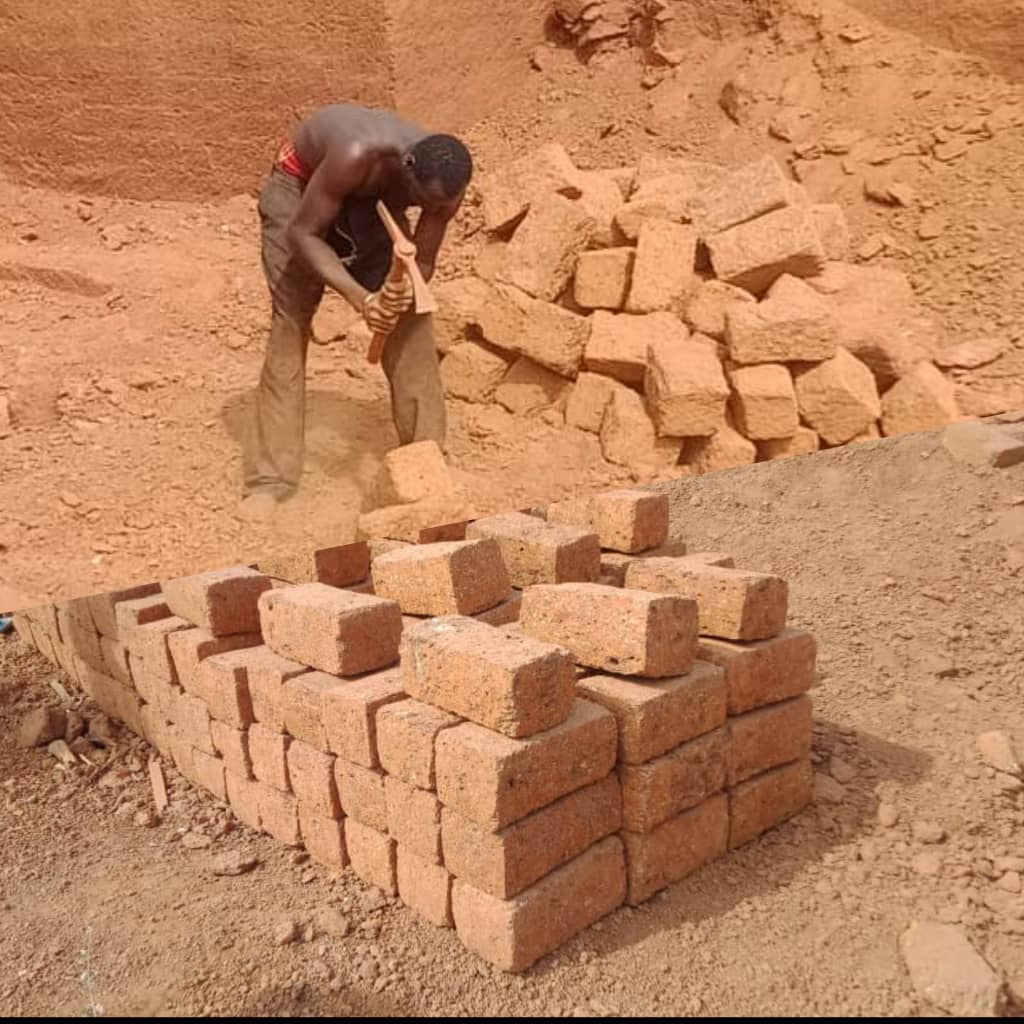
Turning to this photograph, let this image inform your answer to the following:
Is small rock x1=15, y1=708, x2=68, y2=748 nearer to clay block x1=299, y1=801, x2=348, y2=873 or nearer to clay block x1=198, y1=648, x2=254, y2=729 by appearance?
clay block x1=198, y1=648, x2=254, y2=729

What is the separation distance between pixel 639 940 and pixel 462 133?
1410mm

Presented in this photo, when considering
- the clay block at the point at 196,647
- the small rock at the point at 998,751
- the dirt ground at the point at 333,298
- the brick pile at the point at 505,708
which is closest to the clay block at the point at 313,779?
the brick pile at the point at 505,708

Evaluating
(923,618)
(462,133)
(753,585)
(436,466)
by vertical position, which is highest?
(462,133)

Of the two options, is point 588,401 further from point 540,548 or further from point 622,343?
point 540,548

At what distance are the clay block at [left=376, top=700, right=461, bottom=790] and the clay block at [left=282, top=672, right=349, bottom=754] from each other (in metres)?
0.18

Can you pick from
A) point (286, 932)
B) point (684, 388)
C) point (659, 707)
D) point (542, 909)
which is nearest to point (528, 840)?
point (542, 909)

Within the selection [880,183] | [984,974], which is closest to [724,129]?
[880,183]

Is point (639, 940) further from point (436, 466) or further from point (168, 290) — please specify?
point (168, 290)

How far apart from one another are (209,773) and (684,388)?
1.58 meters

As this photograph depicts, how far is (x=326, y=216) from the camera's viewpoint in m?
1.46

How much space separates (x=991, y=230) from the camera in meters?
1.77

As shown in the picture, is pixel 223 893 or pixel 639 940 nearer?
pixel 639 940

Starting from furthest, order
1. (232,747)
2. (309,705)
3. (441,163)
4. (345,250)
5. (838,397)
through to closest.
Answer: (232,747)
(309,705)
(838,397)
(345,250)
(441,163)

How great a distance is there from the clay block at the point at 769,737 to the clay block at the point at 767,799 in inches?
0.7
